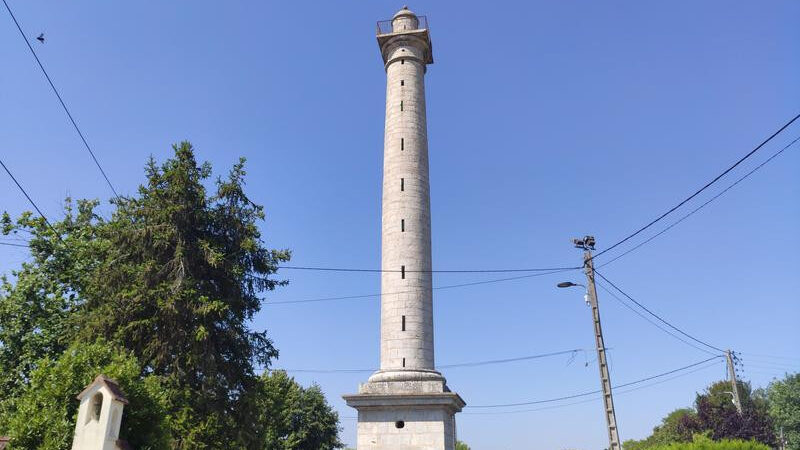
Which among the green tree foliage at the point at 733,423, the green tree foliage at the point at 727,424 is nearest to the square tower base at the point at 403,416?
the green tree foliage at the point at 727,424

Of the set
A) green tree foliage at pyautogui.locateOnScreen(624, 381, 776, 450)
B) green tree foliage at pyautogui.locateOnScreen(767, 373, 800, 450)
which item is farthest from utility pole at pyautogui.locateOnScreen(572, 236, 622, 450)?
green tree foliage at pyautogui.locateOnScreen(767, 373, 800, 450)

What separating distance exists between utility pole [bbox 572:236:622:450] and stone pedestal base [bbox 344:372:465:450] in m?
4.62

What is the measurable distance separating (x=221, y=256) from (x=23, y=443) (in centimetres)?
803

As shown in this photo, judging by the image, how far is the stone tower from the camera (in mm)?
18375

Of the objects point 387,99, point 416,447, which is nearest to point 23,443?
point 416,447

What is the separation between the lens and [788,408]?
141 ft

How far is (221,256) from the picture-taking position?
781 inches

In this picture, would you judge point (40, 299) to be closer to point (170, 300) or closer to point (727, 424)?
point (170, 300)

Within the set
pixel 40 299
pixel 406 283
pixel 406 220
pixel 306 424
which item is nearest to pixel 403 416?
pixel 406 283

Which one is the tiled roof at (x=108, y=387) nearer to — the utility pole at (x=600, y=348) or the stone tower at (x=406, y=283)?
the stone tower at (x=406, y=283)

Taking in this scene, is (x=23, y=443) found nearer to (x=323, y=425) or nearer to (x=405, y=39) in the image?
(x=405, y=39)

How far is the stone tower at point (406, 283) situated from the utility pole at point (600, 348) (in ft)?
15.0

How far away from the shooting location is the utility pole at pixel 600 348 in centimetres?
1780

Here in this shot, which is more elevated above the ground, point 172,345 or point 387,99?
point 387,99
